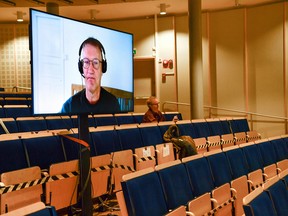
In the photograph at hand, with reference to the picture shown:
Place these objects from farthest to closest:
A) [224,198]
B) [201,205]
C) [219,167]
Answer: [219,167] → [224,198] → [201,205]

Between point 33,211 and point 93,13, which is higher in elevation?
point 93,13

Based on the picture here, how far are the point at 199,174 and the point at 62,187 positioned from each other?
706mm

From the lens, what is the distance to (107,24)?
6.59 meters

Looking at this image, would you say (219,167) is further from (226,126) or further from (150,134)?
(226,126)

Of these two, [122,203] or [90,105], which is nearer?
[122,203]

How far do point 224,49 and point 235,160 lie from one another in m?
3.96

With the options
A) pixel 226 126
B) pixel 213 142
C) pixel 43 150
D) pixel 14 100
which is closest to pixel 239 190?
pixel 43 150

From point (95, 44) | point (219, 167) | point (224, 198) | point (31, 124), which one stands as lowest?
point (224, 198)

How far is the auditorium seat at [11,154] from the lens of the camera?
78.1 inches

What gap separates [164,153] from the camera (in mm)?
2709

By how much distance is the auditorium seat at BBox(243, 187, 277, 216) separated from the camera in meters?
1.16

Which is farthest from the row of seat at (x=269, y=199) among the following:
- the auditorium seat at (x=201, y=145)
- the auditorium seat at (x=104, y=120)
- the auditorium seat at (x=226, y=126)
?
the auditorium seat at (x=226, y=126)

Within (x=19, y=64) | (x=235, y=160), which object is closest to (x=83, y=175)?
(x=235, y=160)

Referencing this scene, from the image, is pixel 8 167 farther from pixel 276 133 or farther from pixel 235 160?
pixel 276 133
